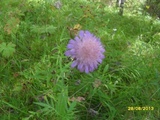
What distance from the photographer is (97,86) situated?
1.58 meters

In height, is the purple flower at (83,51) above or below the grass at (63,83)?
above

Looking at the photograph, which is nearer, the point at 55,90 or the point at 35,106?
the point at 55,90

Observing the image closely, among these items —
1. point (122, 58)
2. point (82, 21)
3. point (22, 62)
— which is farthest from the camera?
point (82, 21)

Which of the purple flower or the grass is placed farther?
the grass

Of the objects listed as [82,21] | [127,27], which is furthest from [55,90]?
[127,27]

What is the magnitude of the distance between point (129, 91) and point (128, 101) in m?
0.08

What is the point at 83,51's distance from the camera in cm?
138

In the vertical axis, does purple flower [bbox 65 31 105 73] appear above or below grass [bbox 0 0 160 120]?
above

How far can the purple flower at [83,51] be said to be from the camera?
4.48ft

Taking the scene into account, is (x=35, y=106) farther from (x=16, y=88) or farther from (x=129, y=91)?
(x=129, y=91)

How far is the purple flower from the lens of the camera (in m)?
1.36

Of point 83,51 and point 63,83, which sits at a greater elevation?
point 83,51

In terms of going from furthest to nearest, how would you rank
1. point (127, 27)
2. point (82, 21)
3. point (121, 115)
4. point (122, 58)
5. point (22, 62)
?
1. point (127, 27)
2. point (82, 21)
3. point (122, 58)
4. point (22, 62)
5. point (121, 115)

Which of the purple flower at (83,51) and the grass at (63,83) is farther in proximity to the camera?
the grass at (63,83)
